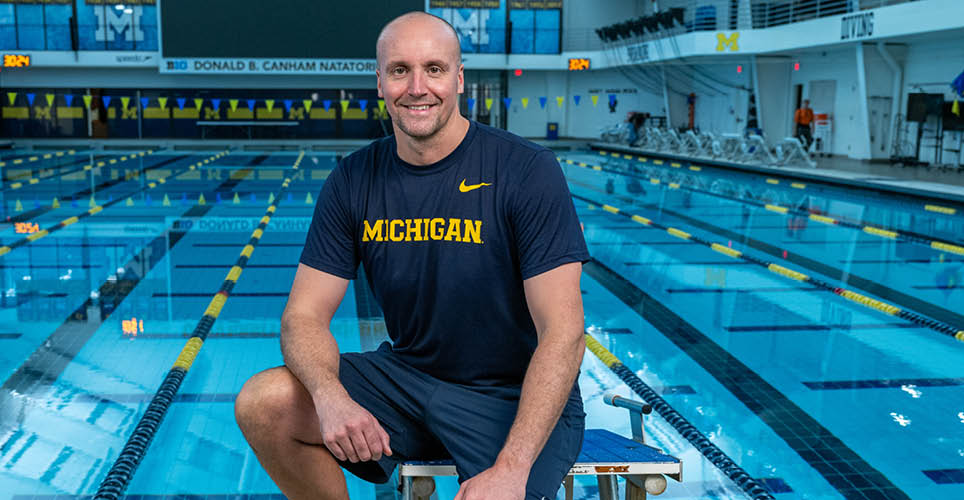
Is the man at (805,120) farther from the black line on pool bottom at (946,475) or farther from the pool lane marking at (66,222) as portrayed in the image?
the black line on pool bottom at (946,475)

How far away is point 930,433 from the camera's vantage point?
11.0ft

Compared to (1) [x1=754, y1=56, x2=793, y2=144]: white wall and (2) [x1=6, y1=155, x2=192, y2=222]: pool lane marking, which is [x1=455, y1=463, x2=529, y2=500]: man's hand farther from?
(1) [x1=754, y1=56, x2=793, y2=144]: white wall

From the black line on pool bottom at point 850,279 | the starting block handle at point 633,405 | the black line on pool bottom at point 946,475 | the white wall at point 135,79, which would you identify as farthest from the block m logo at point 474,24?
the starting block handle at point 633,405

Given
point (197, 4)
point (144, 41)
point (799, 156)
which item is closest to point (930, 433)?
point (799, 156)

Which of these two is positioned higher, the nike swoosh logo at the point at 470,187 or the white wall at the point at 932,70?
the white wall at the point at 932,70

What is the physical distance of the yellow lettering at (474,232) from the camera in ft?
5.73

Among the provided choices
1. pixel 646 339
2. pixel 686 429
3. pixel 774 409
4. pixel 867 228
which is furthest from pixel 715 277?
pixel 686 429

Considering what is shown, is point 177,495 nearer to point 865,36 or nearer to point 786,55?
point 865,36

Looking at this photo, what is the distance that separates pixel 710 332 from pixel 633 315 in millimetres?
553

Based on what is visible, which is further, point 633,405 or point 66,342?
point 66,342

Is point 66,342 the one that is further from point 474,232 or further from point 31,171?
point 31,171

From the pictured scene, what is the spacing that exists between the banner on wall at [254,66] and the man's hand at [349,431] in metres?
22.2

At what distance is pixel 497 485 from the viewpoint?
152 centimetres

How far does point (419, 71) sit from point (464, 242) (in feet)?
1.18
